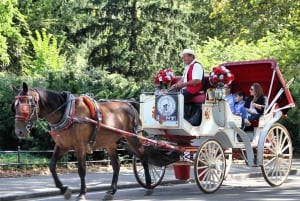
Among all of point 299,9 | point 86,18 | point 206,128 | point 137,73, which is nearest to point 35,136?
point 206,128

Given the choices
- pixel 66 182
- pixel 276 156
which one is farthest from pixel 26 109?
pixel 276 156

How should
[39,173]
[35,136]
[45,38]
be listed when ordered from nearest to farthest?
[39,173] → [35,136] → [45,38]

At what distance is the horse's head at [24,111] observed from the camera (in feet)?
35.0

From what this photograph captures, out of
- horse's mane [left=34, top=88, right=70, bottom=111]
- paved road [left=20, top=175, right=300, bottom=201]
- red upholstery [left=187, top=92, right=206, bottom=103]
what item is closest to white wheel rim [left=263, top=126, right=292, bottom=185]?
paved road [left=20, top=175, right=300, bottom=201]

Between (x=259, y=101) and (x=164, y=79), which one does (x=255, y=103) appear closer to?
(x=259, y=101)

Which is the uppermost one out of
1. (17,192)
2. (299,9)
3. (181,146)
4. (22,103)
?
(299,9)

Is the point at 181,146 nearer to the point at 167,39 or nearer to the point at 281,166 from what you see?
the point at 281,166

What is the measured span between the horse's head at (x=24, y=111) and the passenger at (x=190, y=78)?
3.23 metres

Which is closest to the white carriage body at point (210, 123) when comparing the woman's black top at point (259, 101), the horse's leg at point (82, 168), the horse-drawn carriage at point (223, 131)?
the horse-drawn carriage at point (223, 131)

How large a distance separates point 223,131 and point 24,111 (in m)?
4.57

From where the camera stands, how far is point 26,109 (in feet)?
34.9

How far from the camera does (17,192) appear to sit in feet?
40.9

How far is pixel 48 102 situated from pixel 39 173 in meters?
5.67

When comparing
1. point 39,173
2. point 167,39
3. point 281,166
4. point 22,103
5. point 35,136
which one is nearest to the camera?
point 22,103
